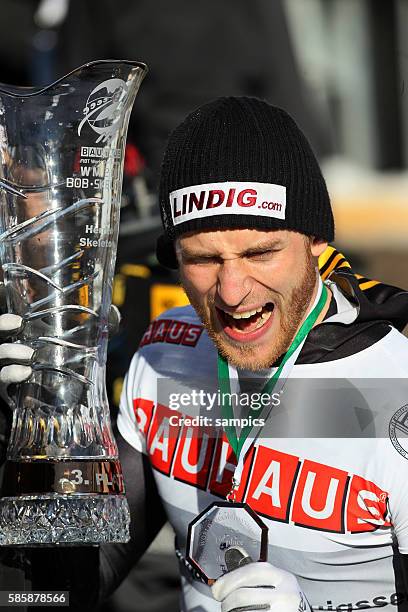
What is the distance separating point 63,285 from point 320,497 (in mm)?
725

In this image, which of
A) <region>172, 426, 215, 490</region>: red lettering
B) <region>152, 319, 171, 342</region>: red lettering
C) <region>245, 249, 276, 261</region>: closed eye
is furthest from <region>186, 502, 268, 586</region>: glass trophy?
<region>152, 319, 171, 342</region>: red lettering

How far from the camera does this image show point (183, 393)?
2.93 meters

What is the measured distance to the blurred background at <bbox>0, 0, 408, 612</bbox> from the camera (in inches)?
152

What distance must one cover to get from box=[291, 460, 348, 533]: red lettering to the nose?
16.7 inches

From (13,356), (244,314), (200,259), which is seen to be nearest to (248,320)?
(244,314)

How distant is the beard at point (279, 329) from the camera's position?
2.61m

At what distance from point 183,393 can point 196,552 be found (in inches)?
22.3

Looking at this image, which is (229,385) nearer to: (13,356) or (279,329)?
(279,329)

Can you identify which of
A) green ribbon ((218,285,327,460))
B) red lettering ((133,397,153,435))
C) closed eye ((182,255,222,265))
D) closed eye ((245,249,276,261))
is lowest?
red lettering ((133,397,153,435))

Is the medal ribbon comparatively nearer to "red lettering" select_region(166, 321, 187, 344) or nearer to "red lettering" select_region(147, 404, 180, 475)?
"red lettering" select_region(147, 404, 180, 475)

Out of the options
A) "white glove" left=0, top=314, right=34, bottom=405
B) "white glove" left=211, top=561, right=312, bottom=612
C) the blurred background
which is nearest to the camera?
"white glove" left=211, top=561, right=312, bottom=612

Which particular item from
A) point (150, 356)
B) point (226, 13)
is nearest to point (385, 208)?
point (226, 13)

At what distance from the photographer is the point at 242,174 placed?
251 centimetres

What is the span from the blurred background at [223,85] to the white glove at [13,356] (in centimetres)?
106
